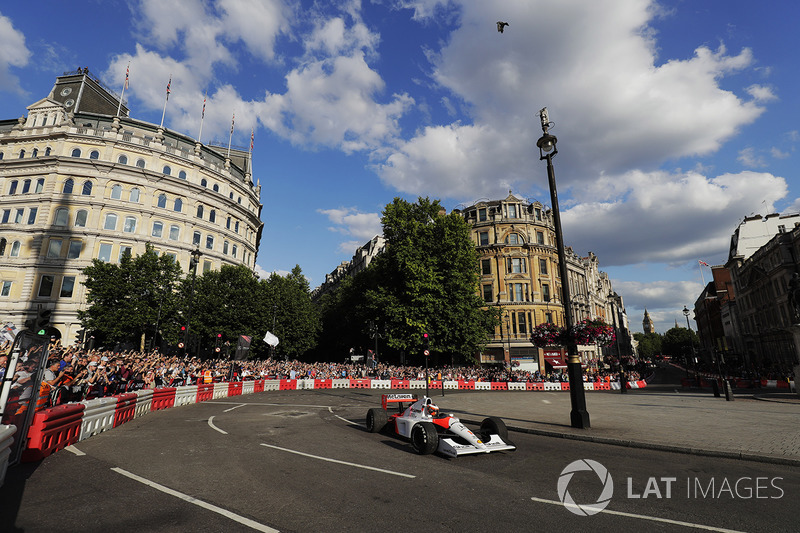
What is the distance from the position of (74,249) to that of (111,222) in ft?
15.4

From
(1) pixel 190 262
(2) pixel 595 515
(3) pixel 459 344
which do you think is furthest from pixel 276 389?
(2) pixel 595 515

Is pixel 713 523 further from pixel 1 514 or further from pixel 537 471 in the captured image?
pixel 1 514

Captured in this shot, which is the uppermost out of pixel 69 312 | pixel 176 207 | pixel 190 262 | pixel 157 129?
pixel 157 129

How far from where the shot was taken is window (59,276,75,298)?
138 feet

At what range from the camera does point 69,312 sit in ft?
136

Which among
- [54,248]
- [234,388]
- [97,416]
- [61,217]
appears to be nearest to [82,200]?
[61,217]

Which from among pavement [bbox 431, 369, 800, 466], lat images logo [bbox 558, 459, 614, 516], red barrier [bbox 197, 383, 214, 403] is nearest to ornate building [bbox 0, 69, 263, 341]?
red barrier [bbox 197, 383, 214, 403]

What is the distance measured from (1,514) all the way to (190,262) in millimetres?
48722

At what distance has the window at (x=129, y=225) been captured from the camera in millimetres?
45353

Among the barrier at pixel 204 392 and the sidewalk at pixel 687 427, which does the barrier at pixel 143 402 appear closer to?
the barrier at pixel 204 392

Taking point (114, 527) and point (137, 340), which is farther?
point (137, 340)

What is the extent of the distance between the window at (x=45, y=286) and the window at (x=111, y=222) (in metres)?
7.72

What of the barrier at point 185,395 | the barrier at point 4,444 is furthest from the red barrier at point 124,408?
the barrier at point 4,444

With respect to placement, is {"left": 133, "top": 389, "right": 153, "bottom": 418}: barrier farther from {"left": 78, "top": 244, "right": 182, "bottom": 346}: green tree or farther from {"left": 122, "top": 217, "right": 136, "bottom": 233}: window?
{"left": 122, "top": 217, "right": 136, "bottom": 233}: window
